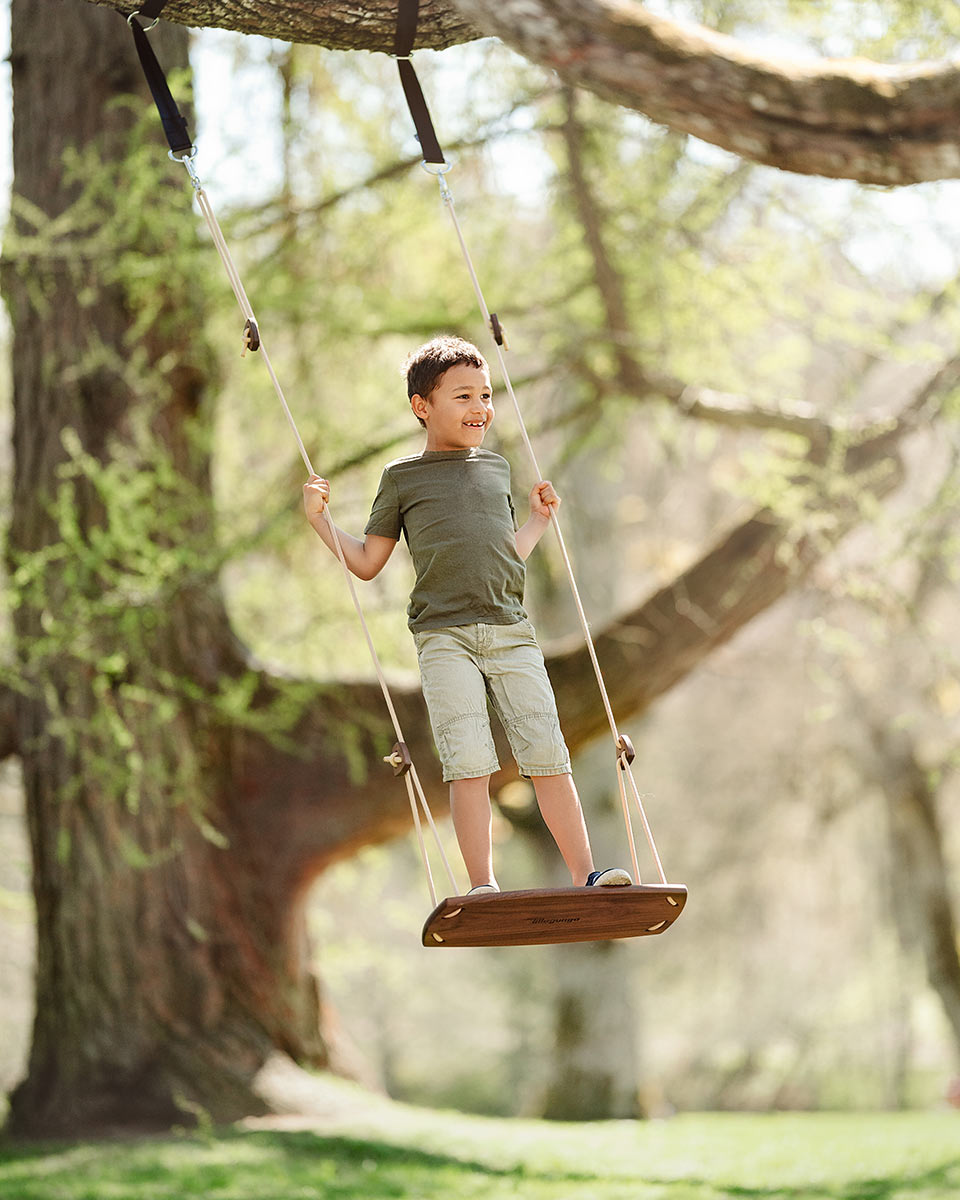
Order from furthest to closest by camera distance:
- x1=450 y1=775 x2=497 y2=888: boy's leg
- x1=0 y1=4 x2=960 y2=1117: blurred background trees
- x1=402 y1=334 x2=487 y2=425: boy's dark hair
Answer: x1=0 y1=4 x2=960 y2=1117: blurred background trees, x1=402 y1=334 x2=487 y2=425: boy's dark hair, x1=450 y1=775 x2=497 y2=888: boy's leg

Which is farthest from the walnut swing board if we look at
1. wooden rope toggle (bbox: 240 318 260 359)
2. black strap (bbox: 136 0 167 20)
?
black strap (bbox: 136 0 167 20)

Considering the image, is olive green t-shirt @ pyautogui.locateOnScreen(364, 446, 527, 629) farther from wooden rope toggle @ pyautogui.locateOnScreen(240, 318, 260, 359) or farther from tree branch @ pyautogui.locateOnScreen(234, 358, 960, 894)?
tree branch @ pyautogui.locateOnScreen(234, 358, 960, 894)

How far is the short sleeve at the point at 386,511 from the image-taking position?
3490 mm

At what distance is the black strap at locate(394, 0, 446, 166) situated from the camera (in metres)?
3.65

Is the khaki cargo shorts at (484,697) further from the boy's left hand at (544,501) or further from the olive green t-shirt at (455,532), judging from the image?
the boy's left hand at (544,501)

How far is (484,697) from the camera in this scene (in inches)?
133

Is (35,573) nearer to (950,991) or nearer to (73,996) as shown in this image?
(73,996)

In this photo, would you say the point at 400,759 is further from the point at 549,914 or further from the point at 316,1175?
the point at 316,1175

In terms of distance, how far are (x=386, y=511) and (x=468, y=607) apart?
345 millimetres

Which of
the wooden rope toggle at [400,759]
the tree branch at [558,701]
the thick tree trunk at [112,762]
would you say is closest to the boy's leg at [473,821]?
the wooden rope toggle at [400,759]

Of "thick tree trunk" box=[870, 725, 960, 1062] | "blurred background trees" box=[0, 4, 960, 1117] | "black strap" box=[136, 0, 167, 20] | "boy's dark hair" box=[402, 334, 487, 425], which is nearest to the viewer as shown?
"boy's dark hair" box=[402, 334, 487, 425]

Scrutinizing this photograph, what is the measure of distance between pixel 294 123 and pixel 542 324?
6.21 ft

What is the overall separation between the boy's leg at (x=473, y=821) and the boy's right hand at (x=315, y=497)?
78 cm

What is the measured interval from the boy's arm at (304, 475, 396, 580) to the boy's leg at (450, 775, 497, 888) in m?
0.60
